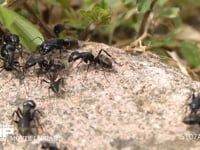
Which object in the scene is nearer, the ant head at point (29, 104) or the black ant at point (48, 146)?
the black ant at point (48, 146)

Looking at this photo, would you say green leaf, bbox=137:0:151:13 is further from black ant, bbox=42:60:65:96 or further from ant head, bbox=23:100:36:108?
ant head, bbox=23:100:36:108

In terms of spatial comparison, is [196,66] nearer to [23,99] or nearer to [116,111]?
[116,111]

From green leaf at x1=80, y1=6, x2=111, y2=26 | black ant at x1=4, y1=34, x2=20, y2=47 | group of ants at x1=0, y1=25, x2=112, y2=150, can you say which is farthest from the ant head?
green leaf at x1=80, y1=6, x2=111, y2=26

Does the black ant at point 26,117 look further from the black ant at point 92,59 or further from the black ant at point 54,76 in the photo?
the black ant at point 92,59

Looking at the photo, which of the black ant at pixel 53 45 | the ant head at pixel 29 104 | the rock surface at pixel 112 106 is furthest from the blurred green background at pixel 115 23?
the ant head at pixel 29 104

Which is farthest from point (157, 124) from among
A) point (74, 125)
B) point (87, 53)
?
point (87, 53)

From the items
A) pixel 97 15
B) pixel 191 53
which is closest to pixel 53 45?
pixel 97 15
